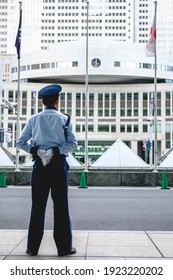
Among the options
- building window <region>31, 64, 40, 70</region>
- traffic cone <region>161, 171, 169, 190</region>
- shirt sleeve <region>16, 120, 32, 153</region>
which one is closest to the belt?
shirt sleeve <region>16, 120, 32, 153</region>

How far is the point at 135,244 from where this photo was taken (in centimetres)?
553

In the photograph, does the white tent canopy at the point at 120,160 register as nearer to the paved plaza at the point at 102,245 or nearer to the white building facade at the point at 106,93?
the paved plaza at the point at 102,245

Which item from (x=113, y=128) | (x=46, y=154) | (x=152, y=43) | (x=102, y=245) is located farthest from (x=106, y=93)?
(x=46, y=154)

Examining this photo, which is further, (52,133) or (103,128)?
(103,128)

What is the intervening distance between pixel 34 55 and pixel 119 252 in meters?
82.3

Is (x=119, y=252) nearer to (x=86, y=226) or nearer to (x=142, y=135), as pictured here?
(x=86, y=226)

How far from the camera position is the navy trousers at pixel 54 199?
4.70m

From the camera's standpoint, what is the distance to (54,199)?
4730 millimetres

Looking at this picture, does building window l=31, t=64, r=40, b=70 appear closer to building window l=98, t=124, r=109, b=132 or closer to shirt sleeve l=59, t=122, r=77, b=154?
building window l=98, t=124, r=109, b=132

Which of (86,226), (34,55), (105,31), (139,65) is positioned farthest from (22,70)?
(105,31)

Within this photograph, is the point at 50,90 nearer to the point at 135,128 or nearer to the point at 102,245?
the point at 102,245

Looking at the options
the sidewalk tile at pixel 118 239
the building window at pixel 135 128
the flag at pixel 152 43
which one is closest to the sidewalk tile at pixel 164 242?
the sidewalk tile at pixel 118 239

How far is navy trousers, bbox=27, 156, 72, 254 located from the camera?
4.70 m

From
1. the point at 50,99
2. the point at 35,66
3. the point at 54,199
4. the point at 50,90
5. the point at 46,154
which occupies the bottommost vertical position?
the point at 54,199
